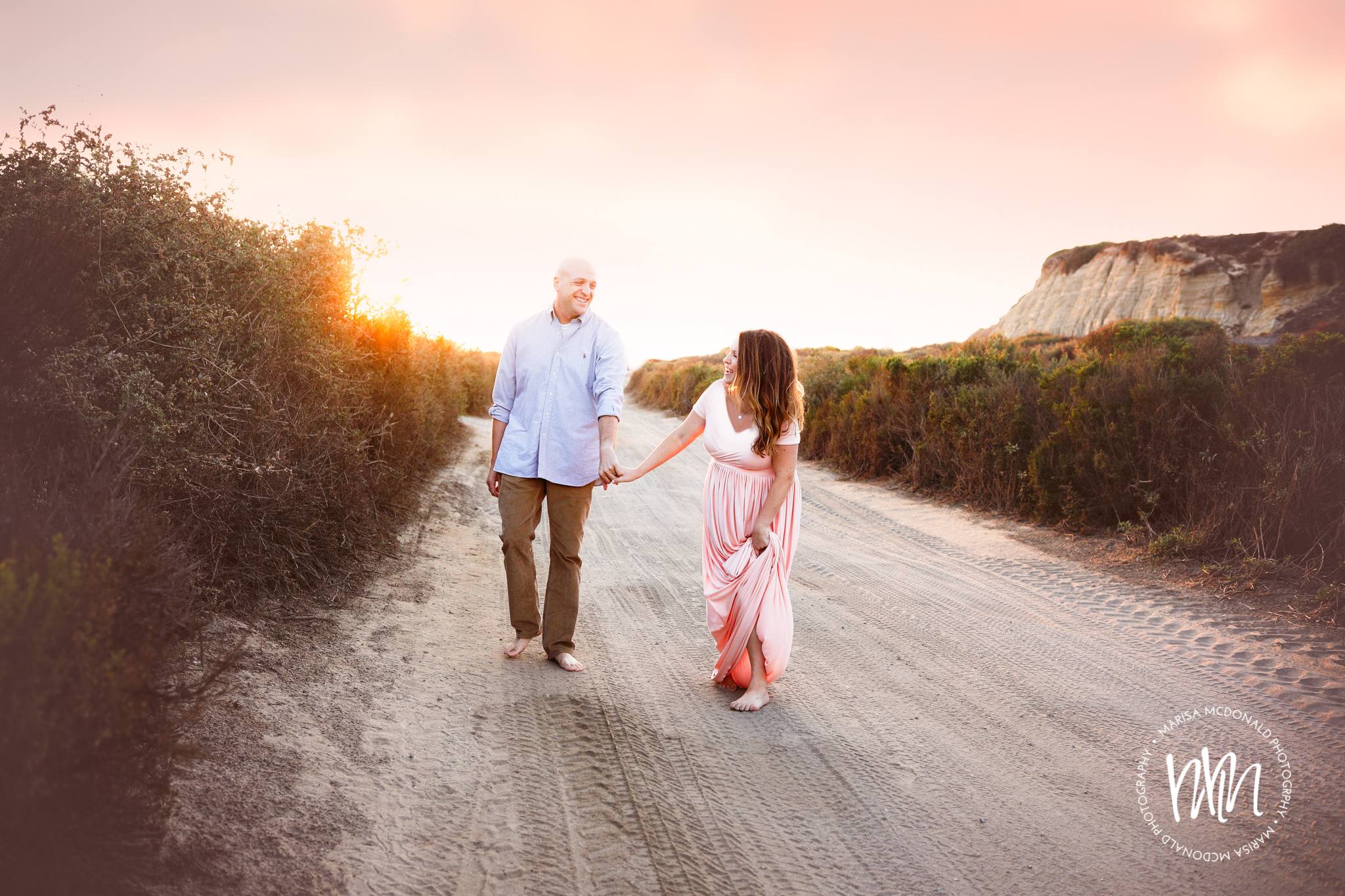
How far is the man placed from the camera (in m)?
4.25

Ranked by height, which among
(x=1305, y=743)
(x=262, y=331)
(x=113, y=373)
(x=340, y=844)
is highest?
(x=262, y=331)

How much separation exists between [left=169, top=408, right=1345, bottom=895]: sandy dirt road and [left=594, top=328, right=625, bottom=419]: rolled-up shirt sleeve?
60.2 inches

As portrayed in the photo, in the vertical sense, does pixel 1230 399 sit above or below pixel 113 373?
above

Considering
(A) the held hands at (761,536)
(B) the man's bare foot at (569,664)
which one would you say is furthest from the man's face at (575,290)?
(B) the man's bare foot at (569,664)

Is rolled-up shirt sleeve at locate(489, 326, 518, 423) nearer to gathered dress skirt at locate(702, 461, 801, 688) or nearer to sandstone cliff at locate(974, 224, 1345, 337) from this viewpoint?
gathered dress skirt at locate(702, 461, 801, 688)

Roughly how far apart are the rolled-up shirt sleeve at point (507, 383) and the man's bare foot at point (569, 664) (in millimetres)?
1411

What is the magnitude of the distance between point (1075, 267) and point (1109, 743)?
45594mm

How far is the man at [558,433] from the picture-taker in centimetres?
425

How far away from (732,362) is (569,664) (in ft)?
6.38

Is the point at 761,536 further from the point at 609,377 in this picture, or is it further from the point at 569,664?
the point at 569,664

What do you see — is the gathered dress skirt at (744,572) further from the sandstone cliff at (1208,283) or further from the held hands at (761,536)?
the sandstone cliff at (1208,283)

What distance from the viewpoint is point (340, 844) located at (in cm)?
255

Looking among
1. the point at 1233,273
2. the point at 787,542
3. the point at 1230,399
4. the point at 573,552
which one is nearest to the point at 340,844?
the point at 573,552

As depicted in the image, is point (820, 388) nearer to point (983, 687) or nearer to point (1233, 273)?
point (983, 687)
